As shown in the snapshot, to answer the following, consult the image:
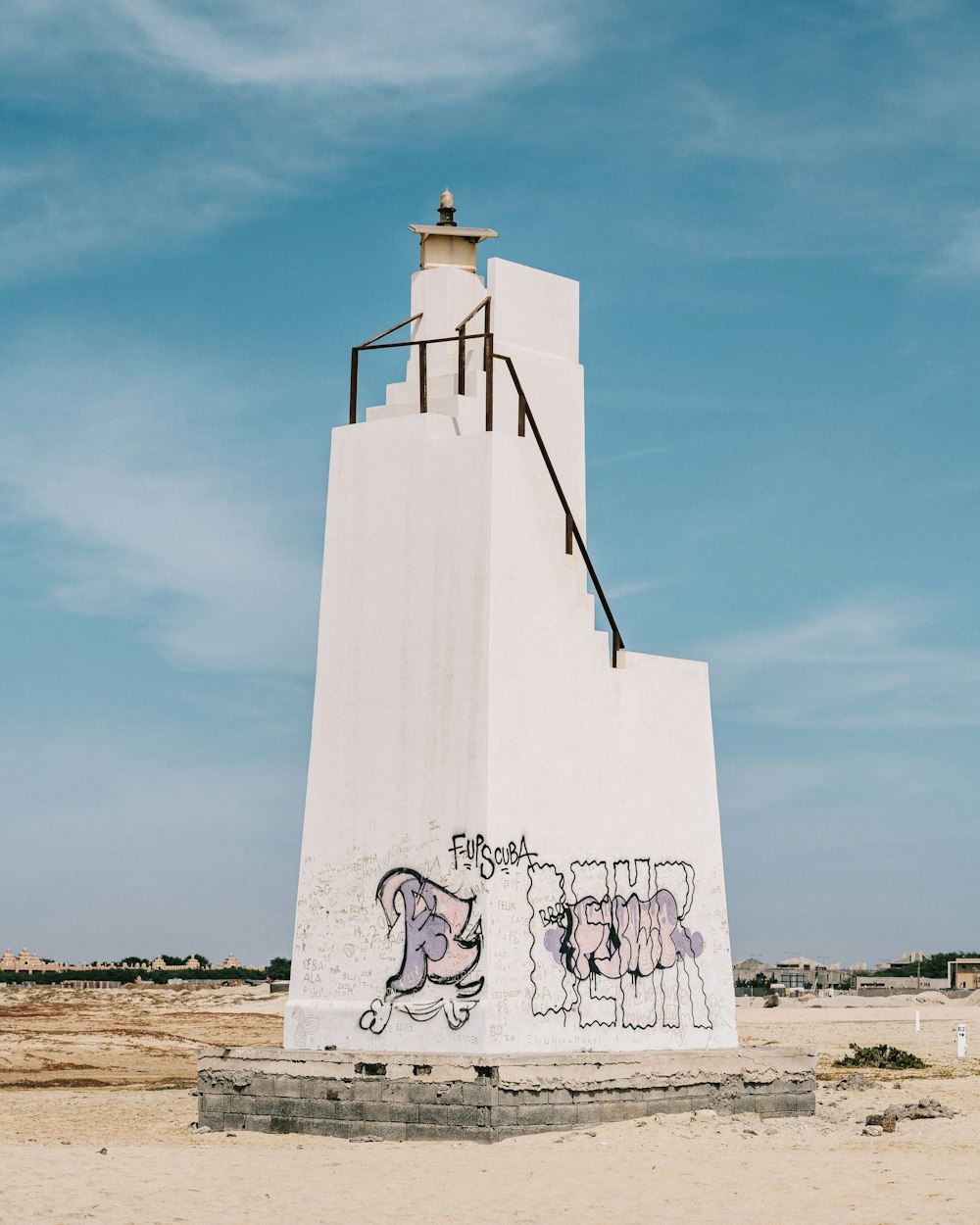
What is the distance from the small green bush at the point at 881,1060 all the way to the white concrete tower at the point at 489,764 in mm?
9846

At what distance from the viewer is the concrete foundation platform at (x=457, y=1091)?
587 inches

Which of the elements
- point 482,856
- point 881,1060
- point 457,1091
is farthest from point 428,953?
point 881,1060

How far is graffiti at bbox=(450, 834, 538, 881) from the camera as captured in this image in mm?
15789

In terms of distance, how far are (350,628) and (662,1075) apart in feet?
18.8

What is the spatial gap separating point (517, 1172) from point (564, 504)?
23.9ft

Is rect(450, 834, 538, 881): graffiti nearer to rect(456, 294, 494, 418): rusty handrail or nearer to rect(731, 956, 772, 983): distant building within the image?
rect(456, 294, 494, 418): rusty handrail

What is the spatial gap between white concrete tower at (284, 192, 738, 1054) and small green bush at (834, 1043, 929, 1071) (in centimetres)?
985

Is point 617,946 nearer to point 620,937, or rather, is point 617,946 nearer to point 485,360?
point 620,937

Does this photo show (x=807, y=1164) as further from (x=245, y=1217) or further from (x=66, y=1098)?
(x=66, y=1098)

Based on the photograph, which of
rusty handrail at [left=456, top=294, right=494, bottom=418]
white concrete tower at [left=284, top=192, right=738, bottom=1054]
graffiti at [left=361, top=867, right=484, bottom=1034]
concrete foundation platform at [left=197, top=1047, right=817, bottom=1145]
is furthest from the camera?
rusty handrail at [left=456, top=294, right=494, bottom=418]

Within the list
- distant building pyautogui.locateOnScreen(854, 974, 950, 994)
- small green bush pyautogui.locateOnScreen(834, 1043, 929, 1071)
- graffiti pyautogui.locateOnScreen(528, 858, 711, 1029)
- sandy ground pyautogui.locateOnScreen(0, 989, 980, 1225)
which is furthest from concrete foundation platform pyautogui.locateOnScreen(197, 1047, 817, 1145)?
distant building pyautogui.locateOnScreen(854, 974, 950, 994)

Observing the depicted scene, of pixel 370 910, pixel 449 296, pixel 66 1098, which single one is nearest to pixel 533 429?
pixel 449 296

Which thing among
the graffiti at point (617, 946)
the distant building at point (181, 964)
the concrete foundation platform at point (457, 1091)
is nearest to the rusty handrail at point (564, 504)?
the graffiti at point (617, 946)

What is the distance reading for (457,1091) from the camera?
14.9 meters
